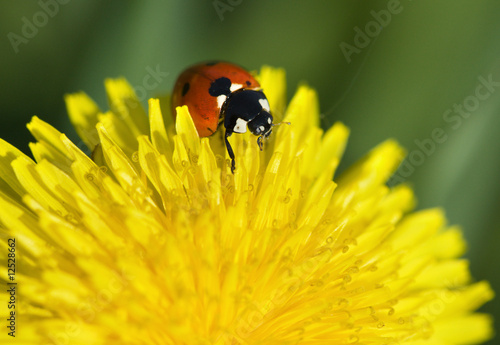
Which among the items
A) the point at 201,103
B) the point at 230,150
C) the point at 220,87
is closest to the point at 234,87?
Result: the point at 220,87

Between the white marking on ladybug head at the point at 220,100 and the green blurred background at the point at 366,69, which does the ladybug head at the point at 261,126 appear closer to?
the white marking on ladybug head at the point at 220,100

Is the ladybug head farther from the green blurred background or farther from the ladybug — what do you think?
the green blurred background

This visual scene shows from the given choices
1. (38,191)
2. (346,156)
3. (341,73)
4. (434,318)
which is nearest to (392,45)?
(341,73)

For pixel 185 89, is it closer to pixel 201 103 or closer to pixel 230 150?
pixel 201 103

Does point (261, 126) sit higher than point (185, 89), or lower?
lower

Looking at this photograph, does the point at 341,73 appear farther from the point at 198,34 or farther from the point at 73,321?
the point at 73,321

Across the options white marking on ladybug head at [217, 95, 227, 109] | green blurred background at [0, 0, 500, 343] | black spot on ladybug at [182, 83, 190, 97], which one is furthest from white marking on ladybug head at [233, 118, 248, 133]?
green blurred background at [0, 0, 500, 343]
